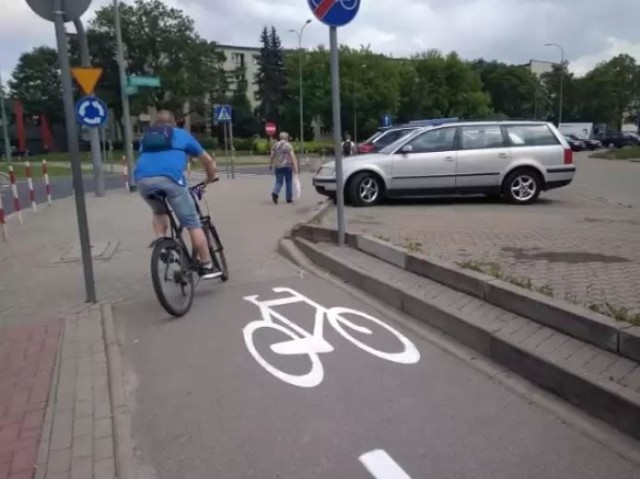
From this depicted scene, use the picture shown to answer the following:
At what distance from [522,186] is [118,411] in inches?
396

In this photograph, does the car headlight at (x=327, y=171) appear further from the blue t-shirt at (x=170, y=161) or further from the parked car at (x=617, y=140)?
the parked car at (x=617, y=140)

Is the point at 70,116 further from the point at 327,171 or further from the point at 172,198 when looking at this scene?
the point at 327,171

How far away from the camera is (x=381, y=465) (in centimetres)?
297

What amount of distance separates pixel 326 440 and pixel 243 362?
1281 millimetres

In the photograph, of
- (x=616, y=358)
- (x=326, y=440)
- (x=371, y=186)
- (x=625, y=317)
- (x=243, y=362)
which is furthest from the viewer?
(x=371, y=186)

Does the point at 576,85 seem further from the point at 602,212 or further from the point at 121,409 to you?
the point at 121,409

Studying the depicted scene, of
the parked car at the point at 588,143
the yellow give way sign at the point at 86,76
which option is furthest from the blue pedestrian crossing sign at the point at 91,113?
the parked car at the point at 588,143

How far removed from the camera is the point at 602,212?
10.7m

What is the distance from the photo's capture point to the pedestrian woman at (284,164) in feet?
44.0

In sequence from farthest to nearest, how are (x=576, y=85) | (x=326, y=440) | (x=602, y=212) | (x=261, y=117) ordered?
(x=576, y=85) < (x=261, y=117) < (x=602, y=212) < (x=326, y=440)

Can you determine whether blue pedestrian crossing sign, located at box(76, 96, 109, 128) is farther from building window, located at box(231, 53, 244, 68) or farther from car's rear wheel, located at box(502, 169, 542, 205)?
building window, located at box(231, 53, 244, 68)

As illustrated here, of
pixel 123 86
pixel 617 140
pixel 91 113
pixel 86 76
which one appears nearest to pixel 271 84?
pixel 617 140

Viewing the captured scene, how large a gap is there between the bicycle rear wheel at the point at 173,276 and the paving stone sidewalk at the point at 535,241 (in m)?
2.39

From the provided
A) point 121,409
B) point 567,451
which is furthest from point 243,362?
Answer: point 567,451
